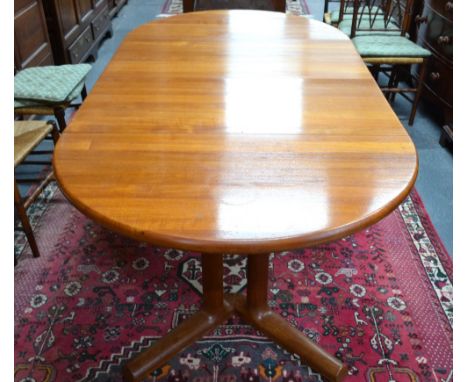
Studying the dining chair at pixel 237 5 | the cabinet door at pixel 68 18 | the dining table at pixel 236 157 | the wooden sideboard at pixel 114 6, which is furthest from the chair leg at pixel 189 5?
the wooden sideboard at pixel 114 6

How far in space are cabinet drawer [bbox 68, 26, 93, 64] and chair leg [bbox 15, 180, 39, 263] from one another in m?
1.79

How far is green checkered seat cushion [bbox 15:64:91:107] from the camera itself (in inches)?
81.8

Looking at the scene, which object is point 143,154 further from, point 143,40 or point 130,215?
point 143,40

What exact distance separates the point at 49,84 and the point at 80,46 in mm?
1402

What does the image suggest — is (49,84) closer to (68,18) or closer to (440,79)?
(68,18)

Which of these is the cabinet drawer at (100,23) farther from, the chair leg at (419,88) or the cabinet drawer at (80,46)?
the chair leg at (419,88)

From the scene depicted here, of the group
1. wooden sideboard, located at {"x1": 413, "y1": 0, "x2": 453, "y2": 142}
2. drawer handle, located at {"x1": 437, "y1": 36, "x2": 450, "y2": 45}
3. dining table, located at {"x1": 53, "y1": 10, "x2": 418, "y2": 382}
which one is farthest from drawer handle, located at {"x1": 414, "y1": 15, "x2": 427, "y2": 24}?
dining table, located at {"x1": 53, "y1": 10, "x2": 418, "y2": 382}

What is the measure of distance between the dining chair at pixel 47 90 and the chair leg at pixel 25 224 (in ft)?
1.62

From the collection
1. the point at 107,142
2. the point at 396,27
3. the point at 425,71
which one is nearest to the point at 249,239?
the point at 107,142

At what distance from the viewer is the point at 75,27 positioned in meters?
3.36

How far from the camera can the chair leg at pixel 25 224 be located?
171 centimetres

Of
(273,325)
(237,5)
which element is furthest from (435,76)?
(273,325)

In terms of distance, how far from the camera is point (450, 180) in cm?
235

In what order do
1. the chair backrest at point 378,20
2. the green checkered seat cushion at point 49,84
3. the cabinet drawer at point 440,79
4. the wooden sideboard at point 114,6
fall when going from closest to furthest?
the green checkered seat cushion at point 49,84 → the cabinet drawer at point 440,79 → the chair backrest at point 378,20 → the wooden sideboard at point 114,6
